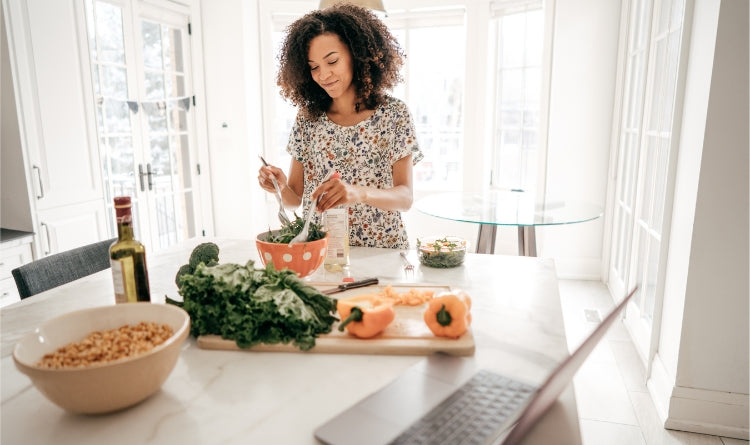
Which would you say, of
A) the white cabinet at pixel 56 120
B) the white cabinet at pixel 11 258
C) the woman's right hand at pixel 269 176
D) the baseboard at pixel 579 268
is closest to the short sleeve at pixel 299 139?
the woman's right hand at pixel 269 176

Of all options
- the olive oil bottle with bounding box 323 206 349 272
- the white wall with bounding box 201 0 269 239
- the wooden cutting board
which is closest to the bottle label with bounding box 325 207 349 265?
the olive oil bottle with bounding box 323 206 349 272

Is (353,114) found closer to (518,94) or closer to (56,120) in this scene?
(56,120)

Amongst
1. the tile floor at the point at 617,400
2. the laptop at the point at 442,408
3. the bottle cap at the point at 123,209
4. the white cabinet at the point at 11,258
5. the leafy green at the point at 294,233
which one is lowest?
the tile floor at the point at 617,400

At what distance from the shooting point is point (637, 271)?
2.88 meters

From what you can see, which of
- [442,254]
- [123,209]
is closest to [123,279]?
[123,209]

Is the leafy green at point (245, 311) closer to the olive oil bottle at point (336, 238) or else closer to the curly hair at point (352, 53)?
the olive oil bottle at point (336, 238)

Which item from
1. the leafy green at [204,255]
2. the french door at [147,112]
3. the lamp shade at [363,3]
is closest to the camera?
the leafy green at [204,255]

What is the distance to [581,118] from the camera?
3789 mm

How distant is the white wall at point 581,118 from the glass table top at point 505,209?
1.02m

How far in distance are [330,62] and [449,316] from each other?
3.51ft

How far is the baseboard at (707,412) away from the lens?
6.18 feet

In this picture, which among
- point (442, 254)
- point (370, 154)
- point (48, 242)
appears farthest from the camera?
point (48, 242)

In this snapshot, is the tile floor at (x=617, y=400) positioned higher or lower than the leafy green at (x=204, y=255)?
lower

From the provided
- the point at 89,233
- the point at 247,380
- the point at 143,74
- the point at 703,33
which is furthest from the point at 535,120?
the point at 247,380
